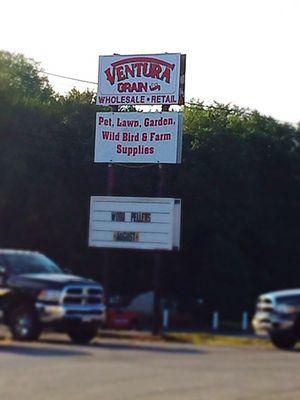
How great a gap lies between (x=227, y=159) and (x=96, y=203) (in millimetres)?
11503

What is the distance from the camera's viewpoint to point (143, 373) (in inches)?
633

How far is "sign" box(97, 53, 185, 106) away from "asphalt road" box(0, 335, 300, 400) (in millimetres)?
9433

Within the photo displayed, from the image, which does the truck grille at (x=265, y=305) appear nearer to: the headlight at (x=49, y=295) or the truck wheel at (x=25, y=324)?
the headlight at (x=49, y=295)

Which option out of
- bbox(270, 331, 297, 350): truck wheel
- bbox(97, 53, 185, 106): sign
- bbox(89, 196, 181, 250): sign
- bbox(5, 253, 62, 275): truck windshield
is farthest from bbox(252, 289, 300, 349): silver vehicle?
bbox(97, 53, 185, 106): sign

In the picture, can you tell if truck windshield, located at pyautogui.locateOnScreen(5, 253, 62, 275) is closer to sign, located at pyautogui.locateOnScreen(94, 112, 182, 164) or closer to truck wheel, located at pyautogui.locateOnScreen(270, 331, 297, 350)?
truck wheel, located at pyautogui.locateOnScreen(270, 331, 297, 350)

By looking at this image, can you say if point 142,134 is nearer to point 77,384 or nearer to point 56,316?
point 56,316

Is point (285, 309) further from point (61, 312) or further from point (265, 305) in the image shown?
point (61, 312)

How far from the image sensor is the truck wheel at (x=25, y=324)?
2239 centimetres

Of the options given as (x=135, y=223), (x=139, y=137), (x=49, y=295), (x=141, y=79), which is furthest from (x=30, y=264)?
(x=141, y=79)

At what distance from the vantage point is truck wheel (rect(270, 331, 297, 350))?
69.4ft

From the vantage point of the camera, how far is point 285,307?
20.5 m

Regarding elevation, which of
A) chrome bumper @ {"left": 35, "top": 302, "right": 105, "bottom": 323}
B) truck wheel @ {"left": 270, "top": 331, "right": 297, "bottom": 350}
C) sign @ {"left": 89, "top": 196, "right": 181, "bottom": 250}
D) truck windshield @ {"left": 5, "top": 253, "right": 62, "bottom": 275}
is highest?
sign @ {"left": 89, "top": 196, "right": 181, "bottom": 250}

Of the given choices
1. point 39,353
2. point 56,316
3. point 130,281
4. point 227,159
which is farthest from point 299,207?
point 39,353

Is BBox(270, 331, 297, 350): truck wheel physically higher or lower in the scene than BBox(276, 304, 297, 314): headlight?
lower
